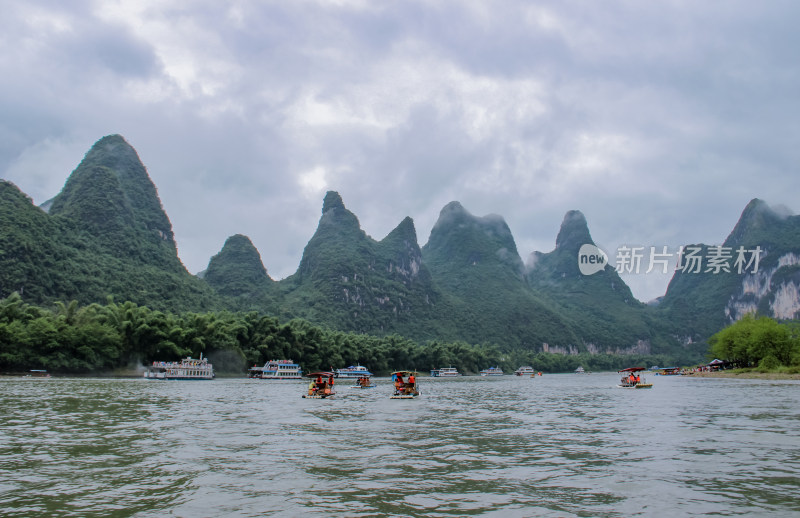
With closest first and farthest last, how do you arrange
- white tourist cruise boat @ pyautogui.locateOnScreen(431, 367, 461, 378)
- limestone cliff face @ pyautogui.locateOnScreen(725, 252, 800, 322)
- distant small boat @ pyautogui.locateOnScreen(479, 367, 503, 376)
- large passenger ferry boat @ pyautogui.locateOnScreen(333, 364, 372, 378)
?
large passenger ferry boat @ pyautogui.locateOnScreen(333, 364, 372, 378)
white tourist cruise boat @ pyautogui.locateOnScreen(431, 367, 461, 378)
distant small boat @ pyautogui.locateOnScreen(479, 367, 503, 376)
limestone cliff face @ pyautogui.locateOnScreen(725, 252, 800, 322)

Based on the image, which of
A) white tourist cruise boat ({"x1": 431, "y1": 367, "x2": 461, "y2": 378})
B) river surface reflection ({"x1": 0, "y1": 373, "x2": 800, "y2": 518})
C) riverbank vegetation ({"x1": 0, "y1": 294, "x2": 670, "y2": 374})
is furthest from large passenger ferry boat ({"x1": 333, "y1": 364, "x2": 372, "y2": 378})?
river surface reflection ({"x1": 0, "y1": 373, "x2": 800, "y2": 518})

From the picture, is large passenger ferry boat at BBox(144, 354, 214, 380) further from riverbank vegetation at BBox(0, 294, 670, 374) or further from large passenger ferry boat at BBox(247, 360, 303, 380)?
large passenger ferry boat at BBox(247, 360, 303, 380)

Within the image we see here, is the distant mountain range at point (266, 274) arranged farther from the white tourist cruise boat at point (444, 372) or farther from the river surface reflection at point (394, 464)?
the river surface reflection at point (394, 464)

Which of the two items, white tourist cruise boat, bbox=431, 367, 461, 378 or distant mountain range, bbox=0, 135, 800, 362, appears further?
white tourist cruise boat, bbox=431, 367, 461, 378

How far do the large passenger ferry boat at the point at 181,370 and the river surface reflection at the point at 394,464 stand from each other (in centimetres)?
3644

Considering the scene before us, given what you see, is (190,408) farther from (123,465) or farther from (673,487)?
(673,487)

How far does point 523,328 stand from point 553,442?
17239 cm

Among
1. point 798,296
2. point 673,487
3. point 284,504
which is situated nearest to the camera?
point 284,504

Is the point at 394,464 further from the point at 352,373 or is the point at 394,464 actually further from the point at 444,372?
the point at 444,372

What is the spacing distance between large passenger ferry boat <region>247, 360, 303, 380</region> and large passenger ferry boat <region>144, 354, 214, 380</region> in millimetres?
7942

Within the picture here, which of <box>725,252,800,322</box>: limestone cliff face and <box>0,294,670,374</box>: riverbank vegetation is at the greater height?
<box>725,252,800,322</box>: limestone cliff face

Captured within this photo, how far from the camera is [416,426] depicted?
66.0 feet

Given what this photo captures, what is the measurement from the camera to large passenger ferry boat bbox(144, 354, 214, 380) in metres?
58.8

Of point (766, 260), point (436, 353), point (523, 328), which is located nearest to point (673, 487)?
point (436, 353)
